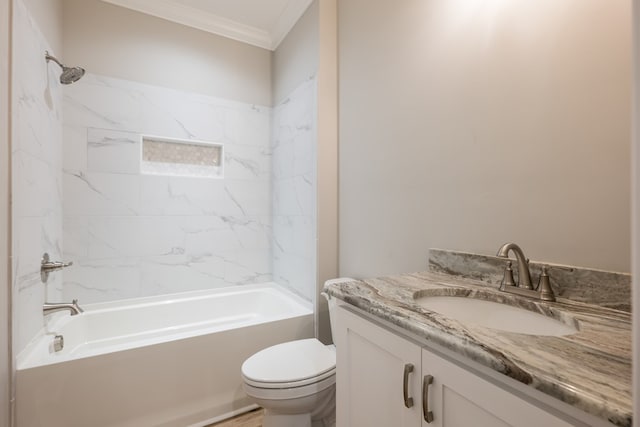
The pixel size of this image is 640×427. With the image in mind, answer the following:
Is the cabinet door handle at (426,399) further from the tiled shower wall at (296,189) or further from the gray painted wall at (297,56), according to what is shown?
the gray painted wall at (297,56)

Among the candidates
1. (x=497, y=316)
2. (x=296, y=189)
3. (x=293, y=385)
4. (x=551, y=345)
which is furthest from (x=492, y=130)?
(x=296, y=189)

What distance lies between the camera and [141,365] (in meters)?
1.49

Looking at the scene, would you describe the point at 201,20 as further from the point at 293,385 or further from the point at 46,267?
the point at 293,385

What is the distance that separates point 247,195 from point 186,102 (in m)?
0.91

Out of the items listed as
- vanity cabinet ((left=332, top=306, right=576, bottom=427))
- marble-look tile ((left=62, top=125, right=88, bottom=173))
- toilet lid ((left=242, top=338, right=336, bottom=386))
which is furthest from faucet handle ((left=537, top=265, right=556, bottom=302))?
marble-look tile ((left=62, top=125, right=88, bottom=173))

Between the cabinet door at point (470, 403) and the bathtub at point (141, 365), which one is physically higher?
the cabinet door at point (470, 403)

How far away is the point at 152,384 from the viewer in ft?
4.95

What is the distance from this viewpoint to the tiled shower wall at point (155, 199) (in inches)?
78.8

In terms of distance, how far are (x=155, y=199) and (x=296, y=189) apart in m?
1.12

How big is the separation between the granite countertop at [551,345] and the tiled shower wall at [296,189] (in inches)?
46.7

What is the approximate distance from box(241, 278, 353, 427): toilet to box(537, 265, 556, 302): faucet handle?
95 centimetres

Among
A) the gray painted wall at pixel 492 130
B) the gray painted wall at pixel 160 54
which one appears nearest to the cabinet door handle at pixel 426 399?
the gray painted wall at pixel 492 130

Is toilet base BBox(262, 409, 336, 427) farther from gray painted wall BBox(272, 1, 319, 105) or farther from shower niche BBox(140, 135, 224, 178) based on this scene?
gray painted wall BBox(272, 1, 319, 105)

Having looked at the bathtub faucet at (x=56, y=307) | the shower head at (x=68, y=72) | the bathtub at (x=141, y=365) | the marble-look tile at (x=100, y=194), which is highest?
the shower head at (x=68, y=72)
